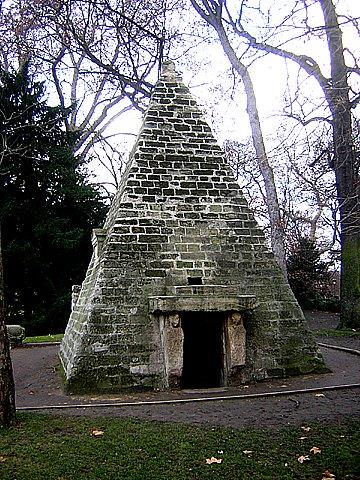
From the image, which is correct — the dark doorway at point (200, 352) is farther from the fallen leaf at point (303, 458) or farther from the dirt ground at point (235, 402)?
the fallen leaf at point (303, 458)

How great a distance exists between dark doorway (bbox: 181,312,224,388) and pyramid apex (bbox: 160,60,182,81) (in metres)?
4.64

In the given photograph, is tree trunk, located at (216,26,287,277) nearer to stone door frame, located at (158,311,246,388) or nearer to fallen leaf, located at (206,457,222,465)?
stone door frame, located at (158,311,246,388)

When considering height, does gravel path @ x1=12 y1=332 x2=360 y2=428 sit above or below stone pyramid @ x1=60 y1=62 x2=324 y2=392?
below

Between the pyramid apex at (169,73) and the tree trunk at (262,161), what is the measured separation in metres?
6.12

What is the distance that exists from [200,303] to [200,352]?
2.79 m

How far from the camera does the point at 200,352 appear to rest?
34.7 feet

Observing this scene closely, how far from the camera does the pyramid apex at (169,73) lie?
9898 mm

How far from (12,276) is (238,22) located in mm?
11554

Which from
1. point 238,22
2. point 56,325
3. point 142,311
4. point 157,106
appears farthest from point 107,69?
point 142,311

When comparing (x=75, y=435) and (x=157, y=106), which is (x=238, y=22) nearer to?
(x=157, y=106)

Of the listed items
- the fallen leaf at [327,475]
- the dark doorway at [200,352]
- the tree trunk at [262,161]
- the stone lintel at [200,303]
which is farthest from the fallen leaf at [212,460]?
the tree trunk at [262,161]

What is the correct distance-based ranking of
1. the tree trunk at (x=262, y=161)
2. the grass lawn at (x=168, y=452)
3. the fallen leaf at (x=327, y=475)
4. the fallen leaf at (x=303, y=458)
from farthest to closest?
the tree trunk at (x=262, y=161) → the fallen leaf at (x=303, y=458) → the grass lawn at (x=168, y=452) → the fallen leaf at (x=327, y=475)

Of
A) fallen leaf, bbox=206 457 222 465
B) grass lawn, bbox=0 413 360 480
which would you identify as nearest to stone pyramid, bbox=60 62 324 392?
grass lawn, bbox=0 413 360 480

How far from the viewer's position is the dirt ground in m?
6.07
